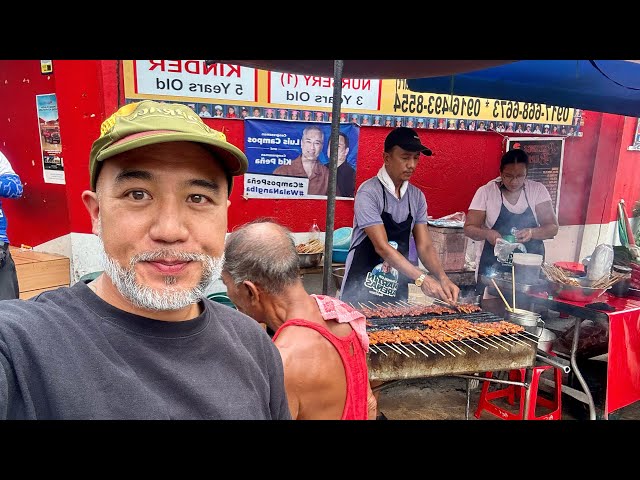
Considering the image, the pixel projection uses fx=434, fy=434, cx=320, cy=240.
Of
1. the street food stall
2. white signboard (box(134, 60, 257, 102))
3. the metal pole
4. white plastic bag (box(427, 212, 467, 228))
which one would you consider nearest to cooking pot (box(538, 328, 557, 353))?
the street food stall

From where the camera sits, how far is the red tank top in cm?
209

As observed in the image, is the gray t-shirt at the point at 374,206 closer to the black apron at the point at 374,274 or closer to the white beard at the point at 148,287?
the black apron at the point at 374,274

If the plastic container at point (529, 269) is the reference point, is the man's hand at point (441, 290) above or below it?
below

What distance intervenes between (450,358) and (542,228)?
3349 mm

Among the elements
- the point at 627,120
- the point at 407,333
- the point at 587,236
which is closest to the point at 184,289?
the point at 407,333

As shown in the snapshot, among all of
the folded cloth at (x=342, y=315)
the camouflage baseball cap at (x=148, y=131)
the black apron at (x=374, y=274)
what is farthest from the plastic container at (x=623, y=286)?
the camouflage baseball cap at (x=148, y=131)

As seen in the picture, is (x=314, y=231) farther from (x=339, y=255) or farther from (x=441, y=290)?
(x=441, y=290)

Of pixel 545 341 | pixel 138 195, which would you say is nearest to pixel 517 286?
pixel 545 341

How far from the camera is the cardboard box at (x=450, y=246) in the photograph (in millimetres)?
7016

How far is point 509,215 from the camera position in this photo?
19.2 ft

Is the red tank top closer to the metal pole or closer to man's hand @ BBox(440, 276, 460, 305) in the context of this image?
the metal pole

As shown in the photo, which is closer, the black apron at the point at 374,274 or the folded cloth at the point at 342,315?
the folded cloth at the point at 342,315

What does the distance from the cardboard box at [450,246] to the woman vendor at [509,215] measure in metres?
1.07

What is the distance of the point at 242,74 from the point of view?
5.91 metres
